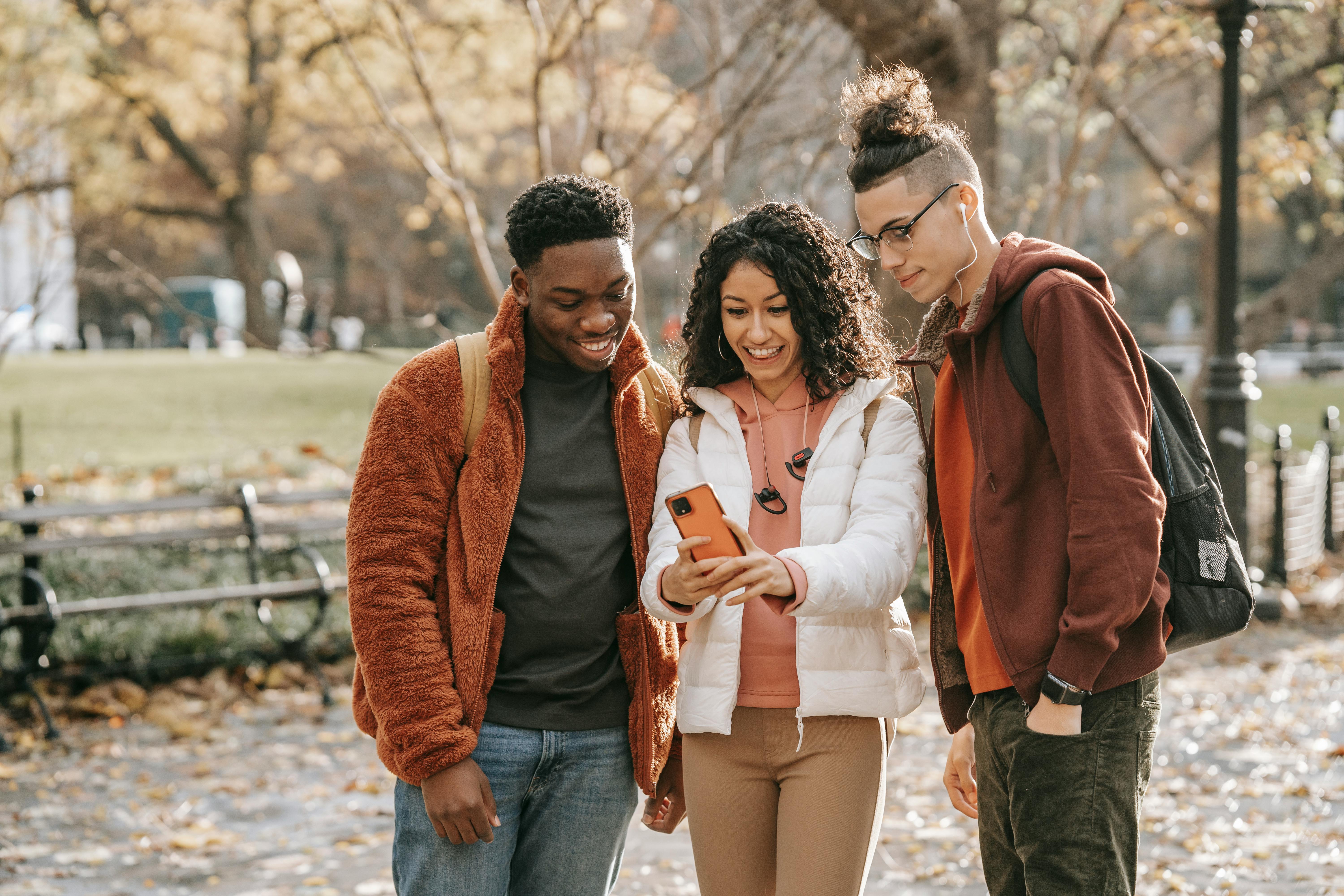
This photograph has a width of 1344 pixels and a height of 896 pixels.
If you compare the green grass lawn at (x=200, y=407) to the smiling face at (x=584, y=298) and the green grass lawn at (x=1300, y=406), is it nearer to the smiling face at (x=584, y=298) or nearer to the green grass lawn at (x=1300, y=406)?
the green grass lawn at (x=1300, y=406)

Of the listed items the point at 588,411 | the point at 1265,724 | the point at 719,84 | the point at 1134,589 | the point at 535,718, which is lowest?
the point at 1265,724

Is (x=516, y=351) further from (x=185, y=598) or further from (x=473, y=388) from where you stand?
(x=185, y=598)

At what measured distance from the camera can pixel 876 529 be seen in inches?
92.9

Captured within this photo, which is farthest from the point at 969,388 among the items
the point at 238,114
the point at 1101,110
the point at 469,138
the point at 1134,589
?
the point at 238,114

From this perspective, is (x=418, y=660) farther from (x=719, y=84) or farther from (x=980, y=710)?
(x=719, y=84)

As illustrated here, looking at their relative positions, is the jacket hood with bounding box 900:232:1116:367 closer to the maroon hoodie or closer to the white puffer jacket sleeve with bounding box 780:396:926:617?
the maroon hoodie

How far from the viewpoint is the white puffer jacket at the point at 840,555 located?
92.8 inches

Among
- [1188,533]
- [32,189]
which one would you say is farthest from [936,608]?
[32,189]

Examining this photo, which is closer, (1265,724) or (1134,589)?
(1134,589)

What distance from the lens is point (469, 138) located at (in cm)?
2328

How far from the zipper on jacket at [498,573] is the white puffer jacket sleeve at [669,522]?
29 cm

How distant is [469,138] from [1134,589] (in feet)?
74.4

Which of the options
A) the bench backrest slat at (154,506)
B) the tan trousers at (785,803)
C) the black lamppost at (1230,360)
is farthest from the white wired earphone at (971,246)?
the black lamppost at (1230,360)

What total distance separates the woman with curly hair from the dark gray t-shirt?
11cm
